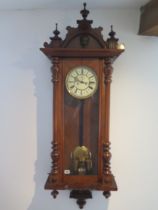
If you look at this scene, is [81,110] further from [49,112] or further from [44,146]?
[44,146]

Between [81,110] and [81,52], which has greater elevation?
[81,52]

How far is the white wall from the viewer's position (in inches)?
60.2

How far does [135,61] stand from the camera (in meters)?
1.53

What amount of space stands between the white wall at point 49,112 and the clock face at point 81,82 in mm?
203

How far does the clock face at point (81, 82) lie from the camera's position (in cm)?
138

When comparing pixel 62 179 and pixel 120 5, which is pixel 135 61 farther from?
pixel 62 179

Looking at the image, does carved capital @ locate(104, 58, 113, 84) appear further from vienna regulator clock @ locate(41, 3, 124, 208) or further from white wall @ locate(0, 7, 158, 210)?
Answer: white wall @ locate(0, 7, 158, 210)

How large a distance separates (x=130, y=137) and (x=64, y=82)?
54cm

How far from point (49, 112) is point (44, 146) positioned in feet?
0.70

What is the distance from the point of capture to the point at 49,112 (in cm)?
155

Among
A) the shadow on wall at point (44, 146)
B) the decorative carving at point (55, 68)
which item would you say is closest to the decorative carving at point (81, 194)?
the shadow on wall at point (44, 146)

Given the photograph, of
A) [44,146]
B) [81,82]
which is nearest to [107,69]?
[81,82]

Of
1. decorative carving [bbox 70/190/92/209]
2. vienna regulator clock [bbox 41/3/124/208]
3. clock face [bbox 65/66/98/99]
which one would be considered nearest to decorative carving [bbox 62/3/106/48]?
vienna regulator clock [bbox 41/3/124/208]

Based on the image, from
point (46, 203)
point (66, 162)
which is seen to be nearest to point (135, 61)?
point (66, 162)
